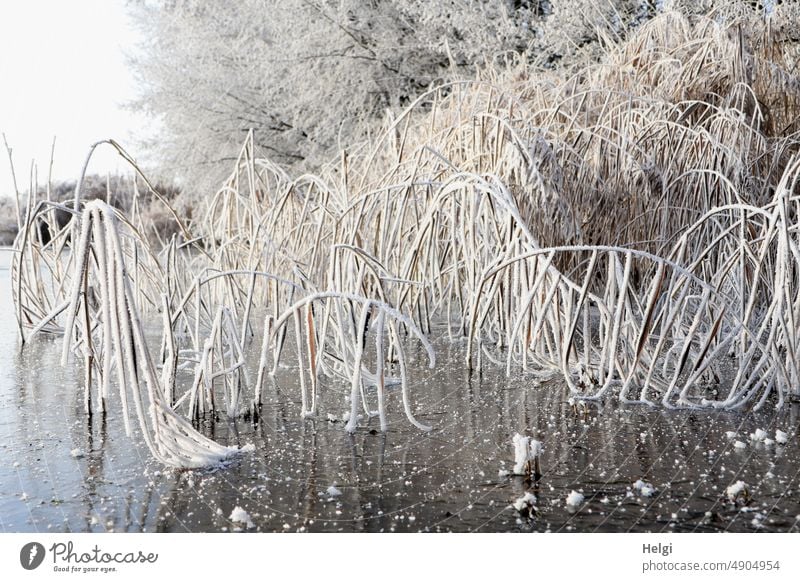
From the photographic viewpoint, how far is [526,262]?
72.9 inches

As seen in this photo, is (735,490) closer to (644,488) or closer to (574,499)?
(644,488)

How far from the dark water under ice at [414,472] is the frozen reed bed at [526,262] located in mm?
62

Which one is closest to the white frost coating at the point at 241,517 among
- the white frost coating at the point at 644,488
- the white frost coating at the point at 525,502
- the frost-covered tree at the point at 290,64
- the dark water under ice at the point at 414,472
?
the dark water under ice at the point at 414,472

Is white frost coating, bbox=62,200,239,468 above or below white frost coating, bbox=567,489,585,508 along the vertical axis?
above

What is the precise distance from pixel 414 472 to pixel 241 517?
0.96ft

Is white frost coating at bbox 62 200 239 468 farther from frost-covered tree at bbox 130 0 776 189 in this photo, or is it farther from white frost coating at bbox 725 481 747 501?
frost-covered tree at bbox 130 0 776 189

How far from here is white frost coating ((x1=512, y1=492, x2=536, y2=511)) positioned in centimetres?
114

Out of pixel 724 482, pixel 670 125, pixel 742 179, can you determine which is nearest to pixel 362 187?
pixel 670 125
